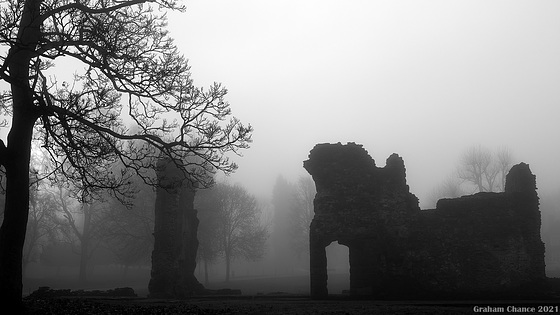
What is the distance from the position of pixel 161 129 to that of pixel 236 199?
37597mm

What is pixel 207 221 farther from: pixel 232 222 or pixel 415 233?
pixel 415 233

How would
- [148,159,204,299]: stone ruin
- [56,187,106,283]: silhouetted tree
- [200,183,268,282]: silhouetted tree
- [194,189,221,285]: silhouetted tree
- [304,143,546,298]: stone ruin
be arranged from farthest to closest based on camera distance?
[200,183,268,282]: silhouetted tree < [56,187,106,283]: silhouetted tree < [194,189,221,285]: silhouetted tree < [148,159,204,299]: stone ruin < [304,143,546,298]: stone ruin

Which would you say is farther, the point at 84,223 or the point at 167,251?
the point at 84,223

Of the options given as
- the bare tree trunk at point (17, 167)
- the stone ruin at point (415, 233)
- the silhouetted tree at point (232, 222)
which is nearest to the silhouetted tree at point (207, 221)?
the silhouetted tree at point (232, 222)

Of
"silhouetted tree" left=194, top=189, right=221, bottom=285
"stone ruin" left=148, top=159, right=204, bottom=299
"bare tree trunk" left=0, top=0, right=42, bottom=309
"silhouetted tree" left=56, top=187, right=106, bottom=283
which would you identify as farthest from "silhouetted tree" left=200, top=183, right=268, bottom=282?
"bare tree trunk" left=0, top=0, right=42, bottom=309

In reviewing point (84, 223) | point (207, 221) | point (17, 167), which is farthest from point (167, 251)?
point (84, 223)

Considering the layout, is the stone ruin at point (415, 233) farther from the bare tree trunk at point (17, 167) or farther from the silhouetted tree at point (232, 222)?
the silhouetted tree at point (232, 222)

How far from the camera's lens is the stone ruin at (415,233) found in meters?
19.7

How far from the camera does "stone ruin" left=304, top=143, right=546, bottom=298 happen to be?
19719 millimetres

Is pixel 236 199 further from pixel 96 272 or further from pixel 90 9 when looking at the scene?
pixel 90 9

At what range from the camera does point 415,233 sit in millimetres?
20359

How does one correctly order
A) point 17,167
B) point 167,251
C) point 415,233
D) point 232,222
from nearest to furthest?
point 17,167, point 415,233, point 167,251, point 232,222

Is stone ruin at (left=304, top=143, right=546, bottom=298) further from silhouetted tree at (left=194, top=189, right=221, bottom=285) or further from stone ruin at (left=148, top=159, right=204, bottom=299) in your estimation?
silhouetted tree at (left=194, top=189, right=221, bottom=285)

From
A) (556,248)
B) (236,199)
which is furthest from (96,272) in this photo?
(556,248)
